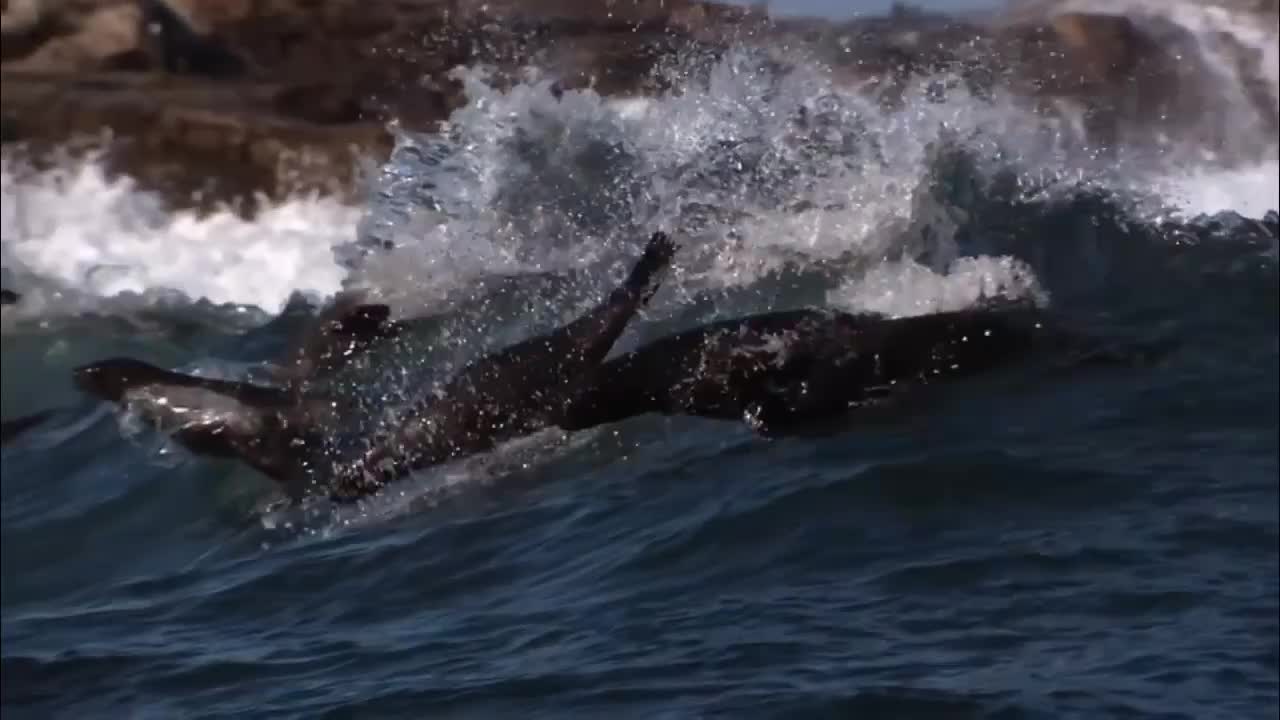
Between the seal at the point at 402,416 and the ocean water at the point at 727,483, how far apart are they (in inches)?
7.8

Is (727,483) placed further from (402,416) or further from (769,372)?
(402,416)

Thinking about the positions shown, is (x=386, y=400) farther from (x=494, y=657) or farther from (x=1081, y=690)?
(x=1081, y=690)

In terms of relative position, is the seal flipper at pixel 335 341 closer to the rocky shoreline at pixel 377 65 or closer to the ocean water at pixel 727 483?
the ocean water at pixel 727 483

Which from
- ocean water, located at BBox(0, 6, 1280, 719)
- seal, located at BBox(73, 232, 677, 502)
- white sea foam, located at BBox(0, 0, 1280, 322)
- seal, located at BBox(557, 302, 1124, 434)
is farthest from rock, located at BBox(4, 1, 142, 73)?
seal, located at BBox(557, 302, 1124, 434)

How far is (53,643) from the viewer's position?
296 inches

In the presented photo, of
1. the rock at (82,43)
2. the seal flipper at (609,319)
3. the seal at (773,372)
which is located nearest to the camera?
the seal flipper at (609,319)

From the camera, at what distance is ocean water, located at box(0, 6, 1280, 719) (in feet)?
19.6

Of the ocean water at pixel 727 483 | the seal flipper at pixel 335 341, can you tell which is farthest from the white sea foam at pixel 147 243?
the seal flipper at pixel 335 341

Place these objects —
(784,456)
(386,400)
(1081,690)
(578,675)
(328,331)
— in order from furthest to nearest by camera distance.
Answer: (328,331), (386,400), (784,456), (578,675), (1081,690)

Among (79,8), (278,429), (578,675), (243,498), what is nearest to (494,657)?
(578,675)

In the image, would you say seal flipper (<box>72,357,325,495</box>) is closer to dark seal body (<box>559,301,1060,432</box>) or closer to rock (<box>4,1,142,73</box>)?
dark seal body (<box>559,301,1060,432</box>)

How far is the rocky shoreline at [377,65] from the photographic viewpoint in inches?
576

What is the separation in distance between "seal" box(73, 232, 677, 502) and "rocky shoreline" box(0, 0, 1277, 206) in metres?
5.07

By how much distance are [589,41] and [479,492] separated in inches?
303
